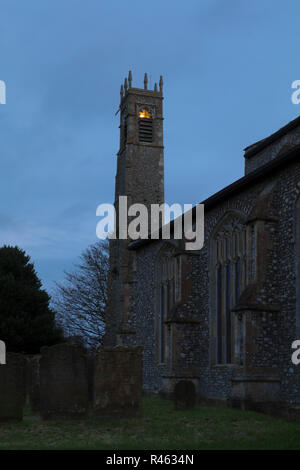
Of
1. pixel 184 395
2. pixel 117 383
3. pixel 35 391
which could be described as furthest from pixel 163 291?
pixel 117 383

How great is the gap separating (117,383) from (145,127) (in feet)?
89.4

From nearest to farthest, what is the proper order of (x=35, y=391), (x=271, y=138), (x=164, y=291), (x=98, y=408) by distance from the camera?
1. (x=98, y=408)
2. (x=35, y=391)
3. (x=271, y=138)
4. (x=164, y=291)

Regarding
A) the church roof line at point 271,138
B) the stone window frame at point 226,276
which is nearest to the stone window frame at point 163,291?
the stone window frame at point 226,276

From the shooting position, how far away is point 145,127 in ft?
124

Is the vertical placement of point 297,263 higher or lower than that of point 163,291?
higher

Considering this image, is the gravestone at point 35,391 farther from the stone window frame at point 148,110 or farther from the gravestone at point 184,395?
the stone window frame at point 148,110

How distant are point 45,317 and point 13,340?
89.1 inches

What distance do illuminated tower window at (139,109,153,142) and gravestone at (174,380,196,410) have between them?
2455cm

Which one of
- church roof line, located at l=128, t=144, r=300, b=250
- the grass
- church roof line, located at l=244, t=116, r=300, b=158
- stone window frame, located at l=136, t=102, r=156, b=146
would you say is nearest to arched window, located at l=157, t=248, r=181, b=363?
church roof line, located at l=128, t=144, r=300, b=250

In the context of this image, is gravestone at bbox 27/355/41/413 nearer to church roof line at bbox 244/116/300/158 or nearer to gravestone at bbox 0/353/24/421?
gravestone at bbox 0/353/24/421

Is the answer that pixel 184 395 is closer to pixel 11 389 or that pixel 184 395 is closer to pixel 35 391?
pixel 35 391

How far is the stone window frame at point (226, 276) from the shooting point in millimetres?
18484

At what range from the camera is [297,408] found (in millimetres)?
12844

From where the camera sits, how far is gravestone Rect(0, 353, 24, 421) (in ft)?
39.8
